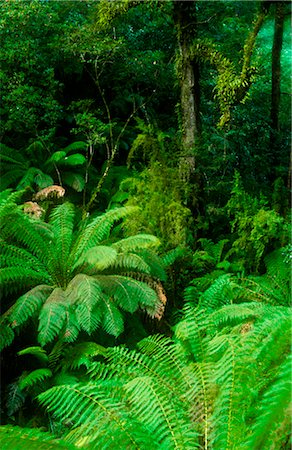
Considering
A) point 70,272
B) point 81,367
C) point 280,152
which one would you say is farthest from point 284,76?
point 81,367

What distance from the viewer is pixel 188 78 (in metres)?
5.52

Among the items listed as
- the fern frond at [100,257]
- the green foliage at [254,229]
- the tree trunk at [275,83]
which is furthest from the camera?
the tree trunk at [275,83]

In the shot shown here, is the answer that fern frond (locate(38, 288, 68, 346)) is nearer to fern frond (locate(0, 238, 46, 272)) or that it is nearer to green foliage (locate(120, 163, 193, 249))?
fern frond (locate(0, 238, 46, 272))

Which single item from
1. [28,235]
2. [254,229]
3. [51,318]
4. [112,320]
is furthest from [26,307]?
[254,229]

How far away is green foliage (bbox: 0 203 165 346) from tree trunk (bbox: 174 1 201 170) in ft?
4.95

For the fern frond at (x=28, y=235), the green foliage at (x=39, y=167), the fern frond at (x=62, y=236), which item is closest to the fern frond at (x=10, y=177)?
the green foliage at (x=39, y=167)

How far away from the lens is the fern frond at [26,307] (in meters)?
3.79

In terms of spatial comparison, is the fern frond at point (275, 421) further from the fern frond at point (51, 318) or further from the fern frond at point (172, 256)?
the fern frond at point (172, 256)

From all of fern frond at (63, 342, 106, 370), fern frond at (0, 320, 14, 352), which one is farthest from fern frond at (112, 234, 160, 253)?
fern frond at (0, 320, 14, 352)

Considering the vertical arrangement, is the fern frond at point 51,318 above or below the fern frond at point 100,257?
below

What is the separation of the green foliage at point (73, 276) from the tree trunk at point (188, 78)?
151cm

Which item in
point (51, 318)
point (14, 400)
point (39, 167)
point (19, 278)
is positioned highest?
point (39, 167)

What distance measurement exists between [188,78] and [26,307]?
3.14 m

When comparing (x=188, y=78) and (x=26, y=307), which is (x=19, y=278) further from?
(x=188, y=78)
